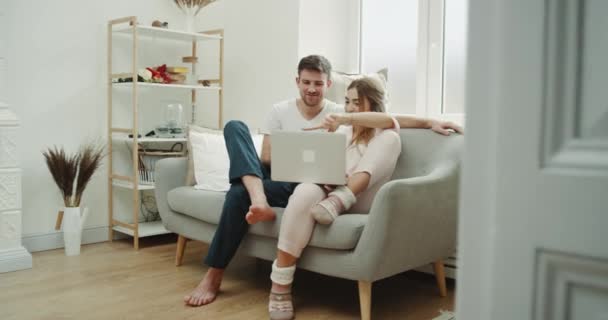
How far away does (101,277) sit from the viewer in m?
2.53

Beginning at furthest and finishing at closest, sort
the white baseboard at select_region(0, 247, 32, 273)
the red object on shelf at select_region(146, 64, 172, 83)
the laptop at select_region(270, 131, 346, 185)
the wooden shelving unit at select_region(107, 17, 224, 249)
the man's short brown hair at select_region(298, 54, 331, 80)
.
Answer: the red object on shelf at select_region(146, 64, 172, 83)
the wooden shelving unit at select_region(107, 17, 224, 249)
the white baseboard at select_region(0, 247, 32, 273)
the man's short brown hair at select_region(298, 54, 331, 80)
the laptop at select_region(270, 131, 346, 185)

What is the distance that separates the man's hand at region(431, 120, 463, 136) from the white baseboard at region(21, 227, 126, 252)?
211 cm

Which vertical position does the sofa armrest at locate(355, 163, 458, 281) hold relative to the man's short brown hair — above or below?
below

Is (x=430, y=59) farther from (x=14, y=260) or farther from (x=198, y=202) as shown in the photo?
(x=14, y=260)

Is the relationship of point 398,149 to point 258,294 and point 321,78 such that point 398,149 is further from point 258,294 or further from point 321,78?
point 258,294

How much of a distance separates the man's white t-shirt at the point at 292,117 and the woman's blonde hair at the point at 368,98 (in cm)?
32

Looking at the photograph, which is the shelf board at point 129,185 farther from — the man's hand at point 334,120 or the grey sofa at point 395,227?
the man's hand at point 334,120

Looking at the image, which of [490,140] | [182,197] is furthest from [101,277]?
[490,140]

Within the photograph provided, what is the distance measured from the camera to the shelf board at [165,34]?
10.4 feet

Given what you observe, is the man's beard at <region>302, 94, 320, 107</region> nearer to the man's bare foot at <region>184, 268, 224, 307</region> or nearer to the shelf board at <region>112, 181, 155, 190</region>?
the man's bare foot at <region>184, 268, 224, 307</region>

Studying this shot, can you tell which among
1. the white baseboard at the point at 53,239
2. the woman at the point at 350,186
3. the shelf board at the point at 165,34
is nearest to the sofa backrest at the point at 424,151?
the woman at the point at 350,186

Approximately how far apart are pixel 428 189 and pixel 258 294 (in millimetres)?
866

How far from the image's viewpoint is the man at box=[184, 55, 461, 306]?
219 centimetres

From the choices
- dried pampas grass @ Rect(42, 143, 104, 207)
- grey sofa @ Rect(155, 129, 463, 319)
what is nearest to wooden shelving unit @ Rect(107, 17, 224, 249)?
dried pampas grass @ Rect(42, 143, 104, 207)
